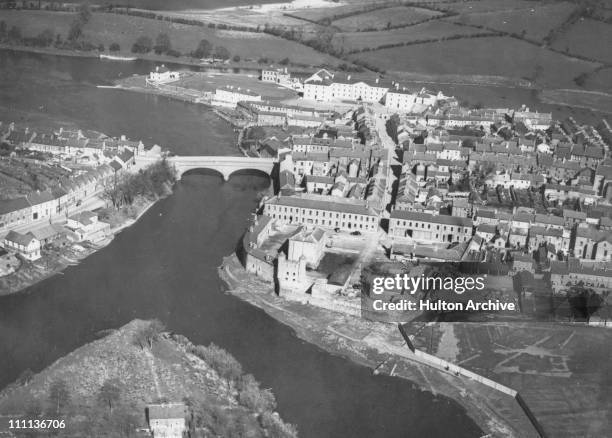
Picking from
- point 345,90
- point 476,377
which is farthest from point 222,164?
point 476,377

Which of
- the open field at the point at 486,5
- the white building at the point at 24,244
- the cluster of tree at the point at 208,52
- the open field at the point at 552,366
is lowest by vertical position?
the open field at the point at 552,366

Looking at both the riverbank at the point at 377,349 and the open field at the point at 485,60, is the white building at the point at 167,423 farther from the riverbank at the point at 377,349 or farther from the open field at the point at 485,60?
the open field at the point at 485,60

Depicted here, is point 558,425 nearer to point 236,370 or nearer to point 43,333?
point 236,370

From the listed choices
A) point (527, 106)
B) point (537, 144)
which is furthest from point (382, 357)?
point (527, 106)

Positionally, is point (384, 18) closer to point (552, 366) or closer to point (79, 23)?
point (79, 23)

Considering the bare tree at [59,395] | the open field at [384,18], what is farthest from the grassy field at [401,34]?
the bare tree at [59,395]

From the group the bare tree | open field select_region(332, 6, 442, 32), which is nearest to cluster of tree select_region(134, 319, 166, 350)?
the bare tree
